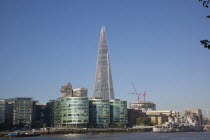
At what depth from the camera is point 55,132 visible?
200m

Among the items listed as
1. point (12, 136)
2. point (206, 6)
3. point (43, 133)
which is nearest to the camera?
point (206, 6)

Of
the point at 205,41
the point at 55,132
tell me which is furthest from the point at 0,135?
the point at 205,41

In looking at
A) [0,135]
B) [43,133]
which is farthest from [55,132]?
[0,135]

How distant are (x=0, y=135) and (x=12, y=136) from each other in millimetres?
16635

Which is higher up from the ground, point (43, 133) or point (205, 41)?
point (205, 41)

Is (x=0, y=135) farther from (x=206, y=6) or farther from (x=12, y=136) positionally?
(x=206, y=6)

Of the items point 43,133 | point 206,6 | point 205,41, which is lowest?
point 43,133

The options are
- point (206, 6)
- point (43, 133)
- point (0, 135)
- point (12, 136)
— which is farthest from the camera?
point (43, 133)

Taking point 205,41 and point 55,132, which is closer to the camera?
point 205,41

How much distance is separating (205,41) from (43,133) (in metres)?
183

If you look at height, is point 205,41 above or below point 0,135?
above

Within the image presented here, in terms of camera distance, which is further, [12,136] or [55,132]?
[55,132]

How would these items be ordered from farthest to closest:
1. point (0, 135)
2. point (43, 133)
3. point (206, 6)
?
point (43, 133), point (0, 135), point (206, 6)

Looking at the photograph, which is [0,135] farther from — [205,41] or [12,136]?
[205,41]
